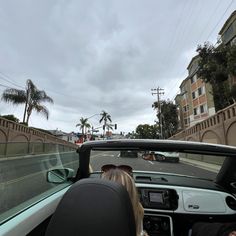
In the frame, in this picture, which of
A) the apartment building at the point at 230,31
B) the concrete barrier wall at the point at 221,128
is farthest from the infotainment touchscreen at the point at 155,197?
the apartment building at the point at 230,31

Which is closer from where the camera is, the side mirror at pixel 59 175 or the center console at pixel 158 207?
the side mirror at pixel 59 175

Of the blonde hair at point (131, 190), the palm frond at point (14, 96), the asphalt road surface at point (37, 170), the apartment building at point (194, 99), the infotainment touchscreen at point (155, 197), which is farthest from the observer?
the apartment building at point (194, 99)

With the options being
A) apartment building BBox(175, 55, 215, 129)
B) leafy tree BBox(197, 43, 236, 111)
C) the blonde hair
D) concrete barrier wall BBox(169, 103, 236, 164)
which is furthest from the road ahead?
apartment building BBox(175, 55, 215, 129)

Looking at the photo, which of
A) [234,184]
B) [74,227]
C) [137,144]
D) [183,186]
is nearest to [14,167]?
[137,144]

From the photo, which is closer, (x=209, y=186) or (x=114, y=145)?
(x=114, y=145)

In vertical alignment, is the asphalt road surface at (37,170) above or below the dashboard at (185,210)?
above

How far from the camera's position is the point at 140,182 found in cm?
418

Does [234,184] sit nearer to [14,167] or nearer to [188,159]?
[188,159]

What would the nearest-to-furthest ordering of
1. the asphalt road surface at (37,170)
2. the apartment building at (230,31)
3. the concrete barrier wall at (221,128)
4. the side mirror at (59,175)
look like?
the asphalt road surface at (37,170), the side mirror at (59,175), the concrete barrier wall at (221,128), the apartment building at (230,31)

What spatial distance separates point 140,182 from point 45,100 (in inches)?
1453

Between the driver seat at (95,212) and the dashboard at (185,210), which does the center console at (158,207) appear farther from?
the driver seat at (95,212)

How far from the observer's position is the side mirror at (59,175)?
10.9 feet

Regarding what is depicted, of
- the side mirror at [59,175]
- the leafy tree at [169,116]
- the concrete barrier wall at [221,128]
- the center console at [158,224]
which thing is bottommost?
the center console at [158,224]

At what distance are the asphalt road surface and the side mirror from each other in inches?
2.2
